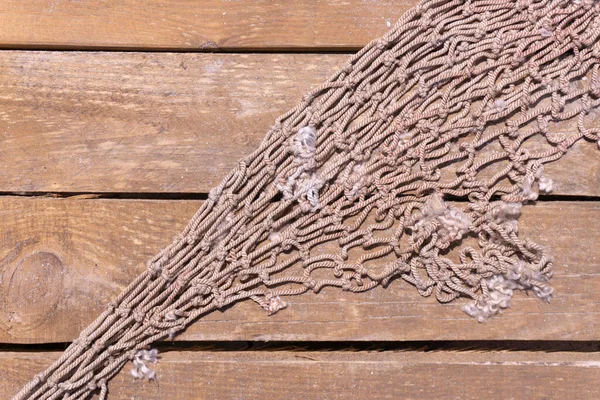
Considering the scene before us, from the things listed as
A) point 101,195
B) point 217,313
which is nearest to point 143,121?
point 101,195

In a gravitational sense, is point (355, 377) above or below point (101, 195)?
below

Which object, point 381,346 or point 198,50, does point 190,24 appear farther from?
point 381,346

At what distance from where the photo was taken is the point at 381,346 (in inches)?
33.1

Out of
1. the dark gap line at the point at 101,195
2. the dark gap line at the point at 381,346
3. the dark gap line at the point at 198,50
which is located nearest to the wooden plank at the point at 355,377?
the dark gap line at the point at 381,346

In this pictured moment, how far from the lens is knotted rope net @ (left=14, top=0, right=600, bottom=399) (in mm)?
803

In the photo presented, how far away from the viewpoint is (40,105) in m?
0.84

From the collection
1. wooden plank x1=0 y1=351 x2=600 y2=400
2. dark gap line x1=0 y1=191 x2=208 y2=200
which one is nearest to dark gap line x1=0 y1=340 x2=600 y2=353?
wooden plank x1=0 y1=351 x2=600 y2=400

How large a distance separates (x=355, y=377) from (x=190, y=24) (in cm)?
63

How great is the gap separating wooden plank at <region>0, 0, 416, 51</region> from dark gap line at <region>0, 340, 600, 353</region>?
0.49m

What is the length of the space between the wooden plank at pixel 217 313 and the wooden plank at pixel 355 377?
37 millimetres

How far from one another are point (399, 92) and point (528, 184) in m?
0.25

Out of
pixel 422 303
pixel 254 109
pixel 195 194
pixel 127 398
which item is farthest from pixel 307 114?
pixel 127 398

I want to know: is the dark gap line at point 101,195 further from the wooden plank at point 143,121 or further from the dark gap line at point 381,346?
the dark gap line at point 381,346

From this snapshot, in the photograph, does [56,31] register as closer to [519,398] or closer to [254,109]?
[254,109]
